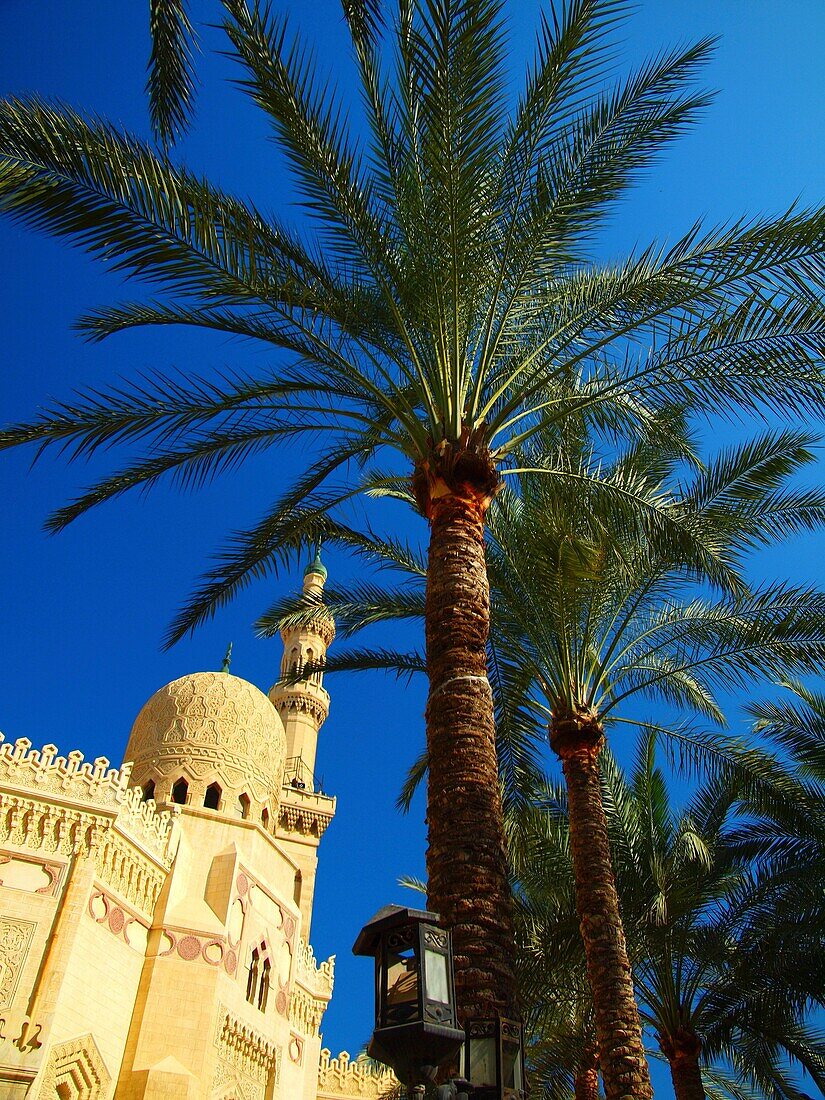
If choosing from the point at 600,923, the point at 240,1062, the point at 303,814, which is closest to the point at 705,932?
the point at 600,923

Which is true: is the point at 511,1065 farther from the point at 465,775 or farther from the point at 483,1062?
the point at 465,775

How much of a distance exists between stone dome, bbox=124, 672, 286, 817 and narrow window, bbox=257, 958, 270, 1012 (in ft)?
8.12

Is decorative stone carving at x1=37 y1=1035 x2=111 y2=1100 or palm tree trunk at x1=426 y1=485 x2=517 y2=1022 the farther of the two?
decorative stone carving at x1=37 y1=1035 x2=111 y2=1100

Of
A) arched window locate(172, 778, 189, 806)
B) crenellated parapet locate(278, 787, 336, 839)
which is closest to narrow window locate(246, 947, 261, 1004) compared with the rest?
arched window locate(172, 778, 189, 806)

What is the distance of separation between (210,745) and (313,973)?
520cm

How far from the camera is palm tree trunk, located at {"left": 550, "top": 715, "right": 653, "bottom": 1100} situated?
684 centimetres

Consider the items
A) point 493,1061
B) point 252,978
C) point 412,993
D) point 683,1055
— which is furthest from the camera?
point 252,978

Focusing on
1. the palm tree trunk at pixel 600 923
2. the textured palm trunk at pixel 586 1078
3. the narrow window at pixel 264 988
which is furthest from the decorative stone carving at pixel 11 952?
the textured palm trunk at pixel 586 1078

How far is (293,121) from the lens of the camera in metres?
6.02

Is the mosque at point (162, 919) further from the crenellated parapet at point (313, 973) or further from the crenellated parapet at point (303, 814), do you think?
the crenellated parapet at point (303, 814)

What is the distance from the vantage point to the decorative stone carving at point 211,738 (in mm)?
15547

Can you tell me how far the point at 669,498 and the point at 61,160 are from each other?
541 cm

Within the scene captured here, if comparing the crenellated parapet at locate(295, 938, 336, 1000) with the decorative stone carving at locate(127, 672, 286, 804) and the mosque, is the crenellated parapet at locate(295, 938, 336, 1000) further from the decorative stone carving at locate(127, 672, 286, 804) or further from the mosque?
the decorative stone carving at locate(127, 672, 286, 804)

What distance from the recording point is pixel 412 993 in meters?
2.92
